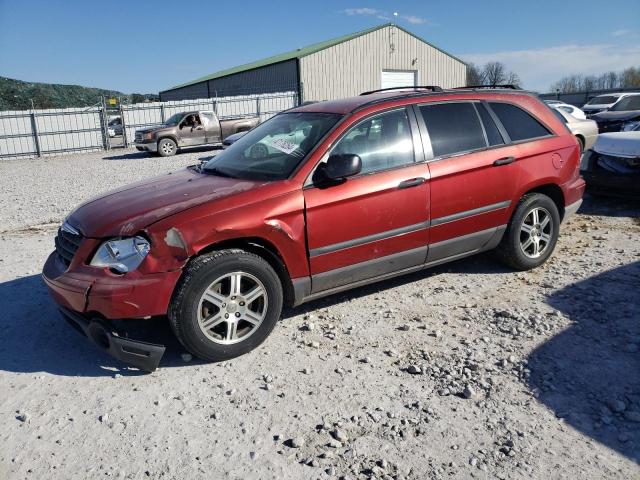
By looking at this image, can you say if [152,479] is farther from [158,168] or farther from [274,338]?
[158,168]

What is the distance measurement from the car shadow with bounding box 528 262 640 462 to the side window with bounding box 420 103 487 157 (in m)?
1.52

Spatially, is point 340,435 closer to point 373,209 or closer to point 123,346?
point 123,346

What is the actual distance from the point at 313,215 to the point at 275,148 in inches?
33.4

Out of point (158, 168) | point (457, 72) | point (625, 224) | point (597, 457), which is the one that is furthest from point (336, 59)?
point (597, 457)

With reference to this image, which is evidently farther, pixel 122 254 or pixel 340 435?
pixel 122 254

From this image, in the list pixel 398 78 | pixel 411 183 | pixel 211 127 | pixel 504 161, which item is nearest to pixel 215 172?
pixel 411 183

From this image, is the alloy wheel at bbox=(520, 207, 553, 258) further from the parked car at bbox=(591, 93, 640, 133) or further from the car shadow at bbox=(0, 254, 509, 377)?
the parked car at bbox=(591, 93, 640, 133)

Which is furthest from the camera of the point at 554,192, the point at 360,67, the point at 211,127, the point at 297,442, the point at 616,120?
the point at 360,67

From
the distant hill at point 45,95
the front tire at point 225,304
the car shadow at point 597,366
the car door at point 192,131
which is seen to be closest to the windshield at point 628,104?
the car door at point 192,131

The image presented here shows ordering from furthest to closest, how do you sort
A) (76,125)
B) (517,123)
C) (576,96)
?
(576,96), (76,125), (517,123)

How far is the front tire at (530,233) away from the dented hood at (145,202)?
252 cm

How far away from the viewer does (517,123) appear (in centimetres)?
493

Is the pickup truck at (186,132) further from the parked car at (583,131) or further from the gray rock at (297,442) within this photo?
the gray rock at (297,442)

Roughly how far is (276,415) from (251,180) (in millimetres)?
1757
